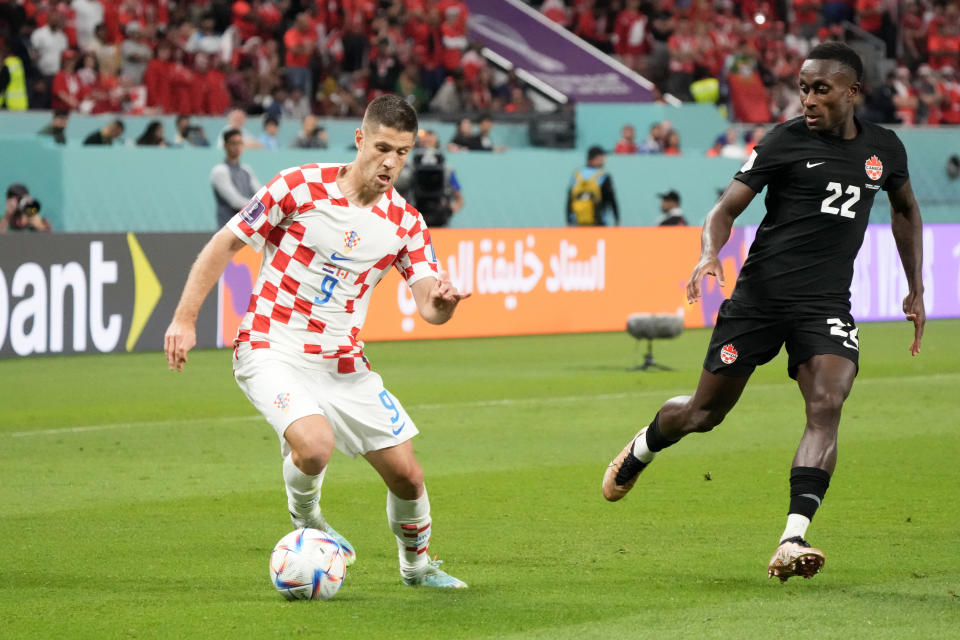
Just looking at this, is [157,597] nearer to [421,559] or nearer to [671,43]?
[421,559]

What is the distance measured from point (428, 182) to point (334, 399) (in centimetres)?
1433

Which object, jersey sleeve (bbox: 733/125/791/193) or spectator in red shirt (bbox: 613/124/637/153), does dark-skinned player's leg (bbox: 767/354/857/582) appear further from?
spectator in red shirt (bbox: 613/124/637/153)

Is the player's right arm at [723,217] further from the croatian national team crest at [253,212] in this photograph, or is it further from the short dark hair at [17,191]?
the short dark hair at [17,191]

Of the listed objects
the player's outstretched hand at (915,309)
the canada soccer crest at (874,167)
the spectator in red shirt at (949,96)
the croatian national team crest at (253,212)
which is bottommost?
the player's outstretched hand at (915,309)

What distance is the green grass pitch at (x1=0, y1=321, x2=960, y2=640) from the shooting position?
576cm

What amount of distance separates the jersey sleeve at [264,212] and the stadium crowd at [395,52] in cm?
1549

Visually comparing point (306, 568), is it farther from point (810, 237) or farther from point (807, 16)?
point (807, 16)

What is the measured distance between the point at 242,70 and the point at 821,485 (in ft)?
59.6

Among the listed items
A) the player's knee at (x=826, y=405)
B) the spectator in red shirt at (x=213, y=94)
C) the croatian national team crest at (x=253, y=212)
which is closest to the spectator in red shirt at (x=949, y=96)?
the spectator in red shirt at (x=213, y=94)

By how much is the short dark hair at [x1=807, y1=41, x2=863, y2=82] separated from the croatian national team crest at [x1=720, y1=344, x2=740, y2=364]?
1232mm

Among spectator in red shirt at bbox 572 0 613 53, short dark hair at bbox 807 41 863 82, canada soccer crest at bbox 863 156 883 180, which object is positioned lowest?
canada soccer crest at bbox 863 156 883 180

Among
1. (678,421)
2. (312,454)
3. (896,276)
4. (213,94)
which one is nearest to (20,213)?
(213,94)

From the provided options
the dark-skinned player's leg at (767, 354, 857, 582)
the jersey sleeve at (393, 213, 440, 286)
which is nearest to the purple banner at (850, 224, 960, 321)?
the dark-skinned player's leg at (767, 354, 857, 582)

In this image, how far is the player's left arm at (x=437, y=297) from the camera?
598 centimetres
